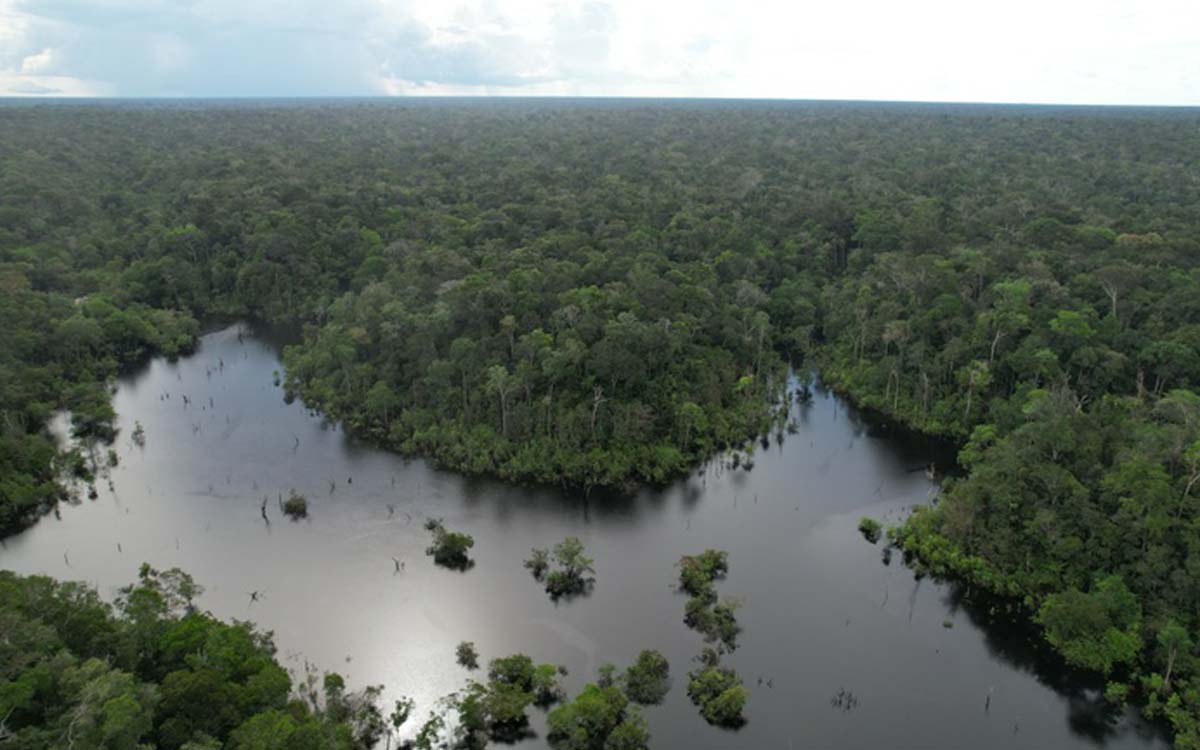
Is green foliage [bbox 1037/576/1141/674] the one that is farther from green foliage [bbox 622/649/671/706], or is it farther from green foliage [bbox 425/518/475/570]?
green foliage [bbox 425/518/475/570]

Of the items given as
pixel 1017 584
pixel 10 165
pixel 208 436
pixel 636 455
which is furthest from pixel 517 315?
pixel 10 165

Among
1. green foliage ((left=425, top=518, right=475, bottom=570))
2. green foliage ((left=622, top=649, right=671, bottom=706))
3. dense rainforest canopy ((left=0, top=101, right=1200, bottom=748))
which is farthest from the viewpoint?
green foliage ((left=425, top=518, right=475, bottom=570))

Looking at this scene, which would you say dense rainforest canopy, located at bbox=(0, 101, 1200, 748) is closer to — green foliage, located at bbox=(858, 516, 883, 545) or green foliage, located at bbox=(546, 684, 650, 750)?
green foliage, located at bbox=(858, 516, 883, 545)

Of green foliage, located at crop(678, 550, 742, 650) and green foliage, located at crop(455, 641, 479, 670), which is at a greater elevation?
green foliage, located at crop(678, 550, 742, 650)

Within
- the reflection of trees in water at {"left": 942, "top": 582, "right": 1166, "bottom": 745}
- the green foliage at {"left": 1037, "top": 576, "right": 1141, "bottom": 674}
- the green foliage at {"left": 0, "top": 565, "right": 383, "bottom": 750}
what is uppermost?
the green foliage at {"left": 0, "top": 565, "right": 383, "bottom": 750}

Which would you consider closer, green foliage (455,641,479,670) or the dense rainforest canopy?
green foliage (455,641,479,670)

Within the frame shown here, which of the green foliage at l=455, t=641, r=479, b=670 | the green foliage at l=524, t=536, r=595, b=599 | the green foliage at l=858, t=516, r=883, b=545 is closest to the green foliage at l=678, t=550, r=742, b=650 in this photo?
the green foliage at l=524, t=536, r=595, b=599

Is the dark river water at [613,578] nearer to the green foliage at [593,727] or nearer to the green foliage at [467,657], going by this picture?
the green foliage at [467,657]

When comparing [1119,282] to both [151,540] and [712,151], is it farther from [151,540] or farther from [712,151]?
[712,151]

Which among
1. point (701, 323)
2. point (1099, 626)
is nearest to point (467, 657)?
point (1099, 626)

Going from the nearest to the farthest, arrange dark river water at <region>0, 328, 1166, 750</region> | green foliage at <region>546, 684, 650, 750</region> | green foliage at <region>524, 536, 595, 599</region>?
green foliage at <region>546, 684, 650, 750</region> < dark river water at <region>0, 328, 1166, 750</region> < green foliage at <region>524, 536, 595, 599</region>
